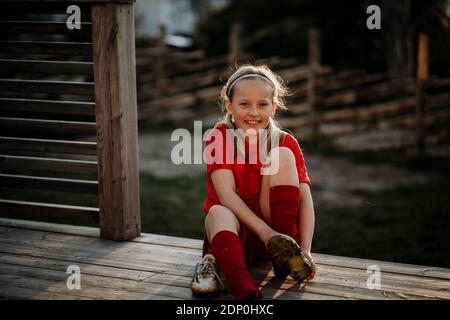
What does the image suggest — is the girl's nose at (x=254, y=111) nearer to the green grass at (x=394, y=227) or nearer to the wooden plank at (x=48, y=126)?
the wooden plank at (x=48, y=126)

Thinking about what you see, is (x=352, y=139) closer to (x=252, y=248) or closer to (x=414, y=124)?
(x=414, y=124)

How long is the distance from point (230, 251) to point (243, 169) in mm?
497

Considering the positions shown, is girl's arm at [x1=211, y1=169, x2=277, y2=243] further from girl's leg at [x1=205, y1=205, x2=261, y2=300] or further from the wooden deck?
the wooden deck

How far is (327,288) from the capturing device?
2.79 m

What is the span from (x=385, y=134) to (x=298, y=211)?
7.14m

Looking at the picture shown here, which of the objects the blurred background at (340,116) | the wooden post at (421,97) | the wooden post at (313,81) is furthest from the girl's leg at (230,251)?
the wooden post at (313,81)

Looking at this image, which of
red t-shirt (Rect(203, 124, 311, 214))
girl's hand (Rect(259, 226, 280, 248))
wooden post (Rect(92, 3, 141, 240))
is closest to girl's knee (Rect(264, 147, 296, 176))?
red t-shirt (Rect(203, 124, 311, 214))

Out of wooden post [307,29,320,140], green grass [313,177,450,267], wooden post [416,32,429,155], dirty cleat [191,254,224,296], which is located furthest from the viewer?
wooden post [307,29,320,140]

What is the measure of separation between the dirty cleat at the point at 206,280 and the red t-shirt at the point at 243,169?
0.35 m

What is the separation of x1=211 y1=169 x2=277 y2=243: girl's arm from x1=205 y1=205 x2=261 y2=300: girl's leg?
36 mm

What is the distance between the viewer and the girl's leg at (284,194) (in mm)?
2803

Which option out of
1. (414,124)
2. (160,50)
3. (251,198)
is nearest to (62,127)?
(251,198)

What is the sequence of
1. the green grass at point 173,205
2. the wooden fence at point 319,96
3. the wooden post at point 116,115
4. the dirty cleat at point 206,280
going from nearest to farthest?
1. the dirty cleat at point 206,280
2. the wooden post at point 116,115
3. the green grass at point 173,205
4. the wooden fence at point 319,96

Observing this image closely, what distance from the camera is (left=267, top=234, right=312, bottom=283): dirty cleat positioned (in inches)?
104
